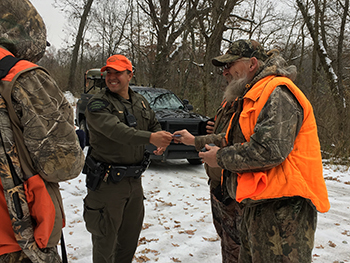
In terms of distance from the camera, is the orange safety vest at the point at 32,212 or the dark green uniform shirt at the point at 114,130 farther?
the dark green uniform shirt at the point at 114,130

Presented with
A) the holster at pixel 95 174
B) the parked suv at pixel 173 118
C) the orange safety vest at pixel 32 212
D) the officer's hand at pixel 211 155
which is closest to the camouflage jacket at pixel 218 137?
the officer's hand at pixel 211 155

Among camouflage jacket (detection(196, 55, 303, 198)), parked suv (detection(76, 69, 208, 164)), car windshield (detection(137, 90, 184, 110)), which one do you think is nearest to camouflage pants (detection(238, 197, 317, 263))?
camouflage jacket (detection(196, 55, 303, 198))

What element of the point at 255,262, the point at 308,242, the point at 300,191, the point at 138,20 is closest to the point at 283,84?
the point at 300,191

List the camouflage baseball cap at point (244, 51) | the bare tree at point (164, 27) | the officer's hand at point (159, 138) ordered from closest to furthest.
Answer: the camouflage baseball cap at point (244, 51) < the officer's hand at point (159, 138) < the bare tree at point (164, 27)

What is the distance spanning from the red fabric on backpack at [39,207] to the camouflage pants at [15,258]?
91 mm

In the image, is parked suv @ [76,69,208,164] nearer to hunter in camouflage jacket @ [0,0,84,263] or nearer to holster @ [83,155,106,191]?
holster @ [83,155,106,191]

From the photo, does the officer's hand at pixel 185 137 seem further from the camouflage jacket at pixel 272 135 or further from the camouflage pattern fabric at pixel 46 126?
the camouflage pattern fabric at pixel 46 126

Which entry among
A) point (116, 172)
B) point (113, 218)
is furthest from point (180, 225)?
point (116, 172)

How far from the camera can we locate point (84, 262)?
310 cm

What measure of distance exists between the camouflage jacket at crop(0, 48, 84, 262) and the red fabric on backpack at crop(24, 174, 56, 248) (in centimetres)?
3

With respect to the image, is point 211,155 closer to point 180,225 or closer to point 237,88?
point 237,88

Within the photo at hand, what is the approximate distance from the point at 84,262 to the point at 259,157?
8.21 feet

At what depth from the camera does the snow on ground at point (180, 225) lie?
11.0ft

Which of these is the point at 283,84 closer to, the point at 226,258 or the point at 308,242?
the point at 308,242
